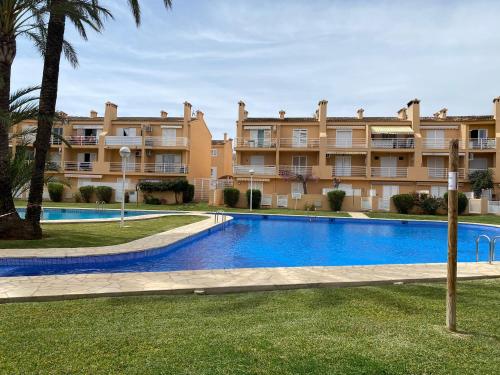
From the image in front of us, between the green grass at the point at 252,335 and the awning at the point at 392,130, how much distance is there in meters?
29.9

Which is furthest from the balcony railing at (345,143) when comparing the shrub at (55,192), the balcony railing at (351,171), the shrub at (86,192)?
the shrub at (55,192)

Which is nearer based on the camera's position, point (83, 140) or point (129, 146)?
point (129, 146)

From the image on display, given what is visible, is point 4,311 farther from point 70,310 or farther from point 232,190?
point 232,190

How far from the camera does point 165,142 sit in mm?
36906

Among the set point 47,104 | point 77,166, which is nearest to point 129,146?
point 77,166

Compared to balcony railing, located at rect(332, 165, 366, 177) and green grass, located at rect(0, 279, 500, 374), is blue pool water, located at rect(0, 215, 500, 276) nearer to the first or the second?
green grass, located at rect(0, 279, 500, 374)

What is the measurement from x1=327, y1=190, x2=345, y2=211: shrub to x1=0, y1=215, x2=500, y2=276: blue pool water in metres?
10.5

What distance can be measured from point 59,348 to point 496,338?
4.42 m

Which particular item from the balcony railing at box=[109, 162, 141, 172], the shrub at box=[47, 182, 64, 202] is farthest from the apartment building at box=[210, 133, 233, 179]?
the shrub at box=[47, 182, 64, 202]

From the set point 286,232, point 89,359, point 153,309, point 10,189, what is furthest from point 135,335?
point 286,232

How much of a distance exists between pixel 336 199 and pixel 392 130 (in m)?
9.22

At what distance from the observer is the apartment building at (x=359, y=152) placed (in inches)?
1309

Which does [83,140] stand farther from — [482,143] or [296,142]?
[482,143]

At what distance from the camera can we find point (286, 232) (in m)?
17.7
